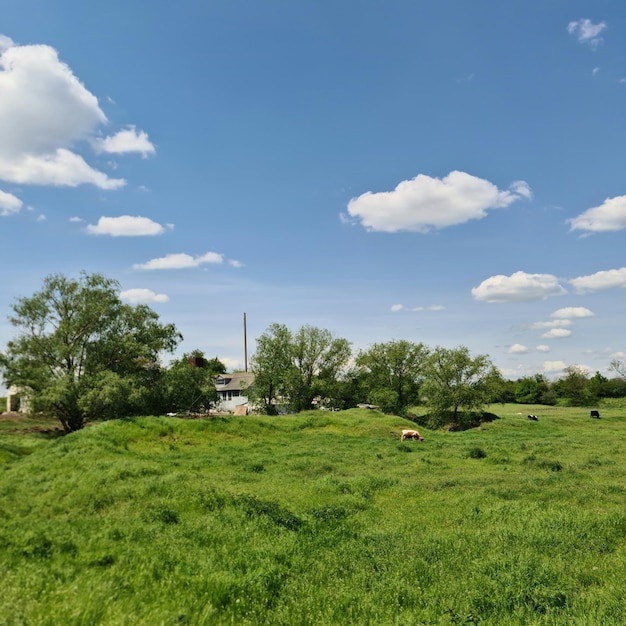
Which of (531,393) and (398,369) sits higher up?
(398,369)

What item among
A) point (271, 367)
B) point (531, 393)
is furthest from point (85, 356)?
point (531, 393)

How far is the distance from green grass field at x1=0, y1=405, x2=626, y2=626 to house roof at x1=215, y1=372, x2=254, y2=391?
69761mm

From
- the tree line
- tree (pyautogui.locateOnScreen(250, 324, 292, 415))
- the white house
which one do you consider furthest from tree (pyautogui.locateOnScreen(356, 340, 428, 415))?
the white house

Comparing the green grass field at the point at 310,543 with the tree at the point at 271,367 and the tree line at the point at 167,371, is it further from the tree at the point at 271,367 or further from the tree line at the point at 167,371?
the tree at the point at 271,367

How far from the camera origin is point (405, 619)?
7.25 meters

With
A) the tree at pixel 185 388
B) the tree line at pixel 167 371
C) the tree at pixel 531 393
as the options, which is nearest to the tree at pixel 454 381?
the tree line at pixel 167 371

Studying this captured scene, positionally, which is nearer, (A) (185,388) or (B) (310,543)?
(B) (310,543)

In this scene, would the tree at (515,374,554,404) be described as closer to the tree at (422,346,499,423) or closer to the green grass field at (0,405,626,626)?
the tree at (422,346,499,423)

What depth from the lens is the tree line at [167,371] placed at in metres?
41.7

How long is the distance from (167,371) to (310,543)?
132ft

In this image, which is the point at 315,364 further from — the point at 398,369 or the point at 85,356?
the point at 85,356

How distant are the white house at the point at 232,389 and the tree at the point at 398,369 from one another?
91.8 feet

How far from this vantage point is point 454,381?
63.8 meters

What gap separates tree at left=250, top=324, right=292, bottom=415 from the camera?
226 ft
